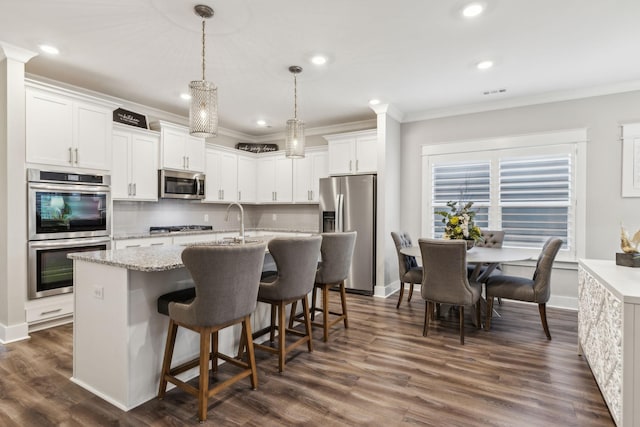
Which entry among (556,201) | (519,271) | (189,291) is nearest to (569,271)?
(519,271)

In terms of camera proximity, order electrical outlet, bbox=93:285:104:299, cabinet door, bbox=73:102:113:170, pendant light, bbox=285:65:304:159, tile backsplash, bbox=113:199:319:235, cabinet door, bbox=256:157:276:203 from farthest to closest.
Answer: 1. cabinet door, bbox=256:157:276:203
2. tile backsplash, bbox=113:199:319:235
3. cabinet door, bbox=73:102:113:170
4. pendant light, bbox=285:65:304:159
5. electrical outlet, bbox=93:285:104:299

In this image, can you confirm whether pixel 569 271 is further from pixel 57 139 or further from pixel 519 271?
pixel 57 139

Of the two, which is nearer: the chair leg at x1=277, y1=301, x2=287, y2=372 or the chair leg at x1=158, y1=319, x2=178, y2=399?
the chair leg at x1=158, y1=319, x2=178, y2=399

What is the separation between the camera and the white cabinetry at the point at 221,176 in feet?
18.1

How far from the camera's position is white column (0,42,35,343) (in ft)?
10.1

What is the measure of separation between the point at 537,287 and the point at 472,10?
8.33ft

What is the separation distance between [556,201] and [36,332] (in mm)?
6076

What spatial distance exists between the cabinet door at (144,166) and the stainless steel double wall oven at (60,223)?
576mm

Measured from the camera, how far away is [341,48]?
10.2ft

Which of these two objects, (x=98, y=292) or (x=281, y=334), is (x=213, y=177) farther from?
(x=281, y=334)

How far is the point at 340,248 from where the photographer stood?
3.14 m

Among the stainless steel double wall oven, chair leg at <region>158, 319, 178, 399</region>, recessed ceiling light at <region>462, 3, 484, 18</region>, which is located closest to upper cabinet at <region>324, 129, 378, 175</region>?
recessed ceiling light at <region>462, 3, 484, 18</region>

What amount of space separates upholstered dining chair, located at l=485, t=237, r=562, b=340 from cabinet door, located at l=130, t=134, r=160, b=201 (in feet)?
14.4

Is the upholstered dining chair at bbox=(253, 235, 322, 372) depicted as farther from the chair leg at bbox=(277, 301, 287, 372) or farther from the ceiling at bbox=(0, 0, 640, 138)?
the ceiling at bbox=(0, 0, 640, 138)
